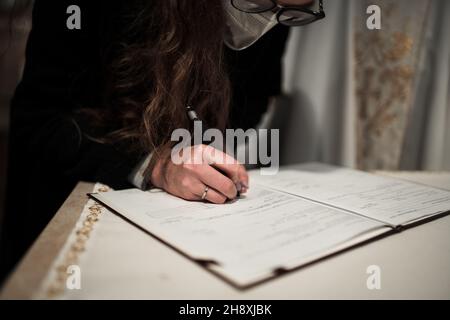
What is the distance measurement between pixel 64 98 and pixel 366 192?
71cm

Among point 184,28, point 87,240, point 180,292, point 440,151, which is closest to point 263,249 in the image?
point 180,292

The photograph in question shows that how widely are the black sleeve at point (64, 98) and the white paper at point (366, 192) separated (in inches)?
13.6

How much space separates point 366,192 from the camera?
0.67m

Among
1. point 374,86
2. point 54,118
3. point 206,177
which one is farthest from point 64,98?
point 374,86

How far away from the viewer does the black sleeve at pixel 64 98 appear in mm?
701

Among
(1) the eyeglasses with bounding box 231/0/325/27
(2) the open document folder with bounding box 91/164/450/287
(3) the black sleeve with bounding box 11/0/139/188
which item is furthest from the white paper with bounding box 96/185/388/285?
(1) the eyeglasses with bounding box 231/0/325/27

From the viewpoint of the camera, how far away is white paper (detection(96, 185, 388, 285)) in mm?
381

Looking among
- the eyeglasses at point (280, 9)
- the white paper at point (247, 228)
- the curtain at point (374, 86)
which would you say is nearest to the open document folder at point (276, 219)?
the white paper at point (247, 228)

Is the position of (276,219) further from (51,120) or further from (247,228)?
(51,120)

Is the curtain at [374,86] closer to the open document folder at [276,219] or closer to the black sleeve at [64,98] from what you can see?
the open document folder at [276,219]

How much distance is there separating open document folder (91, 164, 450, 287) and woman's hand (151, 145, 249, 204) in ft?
0.06

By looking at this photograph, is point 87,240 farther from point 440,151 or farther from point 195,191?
point 440,151

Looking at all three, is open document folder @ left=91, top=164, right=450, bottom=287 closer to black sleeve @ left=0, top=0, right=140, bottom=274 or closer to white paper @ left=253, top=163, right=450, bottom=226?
white paper @ left=253, top=163, right=450, bottom=226
